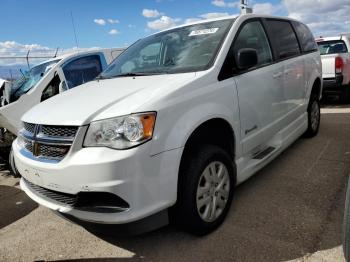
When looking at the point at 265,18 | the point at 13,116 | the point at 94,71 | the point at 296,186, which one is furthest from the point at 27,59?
the point at 296,186

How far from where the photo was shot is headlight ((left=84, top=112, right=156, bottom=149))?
2287 millimetres

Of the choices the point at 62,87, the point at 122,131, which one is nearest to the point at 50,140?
the point at 122,131

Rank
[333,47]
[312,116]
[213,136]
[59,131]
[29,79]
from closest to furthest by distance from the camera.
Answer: [59,131]
[213,136]
[312,116]
[29,79]
[333,47]

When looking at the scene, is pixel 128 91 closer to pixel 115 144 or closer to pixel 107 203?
pixel 115 144

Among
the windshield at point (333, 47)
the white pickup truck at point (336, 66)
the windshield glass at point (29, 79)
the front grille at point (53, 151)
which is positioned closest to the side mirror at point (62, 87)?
the windshield glass at point (29, 79)

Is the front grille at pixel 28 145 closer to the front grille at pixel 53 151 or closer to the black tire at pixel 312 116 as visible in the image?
the front grille at pixel 53 151

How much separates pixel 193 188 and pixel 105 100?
960mm

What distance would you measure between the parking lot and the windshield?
5665 millimetres

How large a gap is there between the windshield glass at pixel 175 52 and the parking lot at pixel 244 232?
4.73 feet

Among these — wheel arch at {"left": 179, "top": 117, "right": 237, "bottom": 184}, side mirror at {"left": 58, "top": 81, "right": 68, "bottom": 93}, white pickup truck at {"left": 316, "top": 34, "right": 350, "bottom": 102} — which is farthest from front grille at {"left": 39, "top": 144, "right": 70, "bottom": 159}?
white pickup truck at {"left": 316, "top": 34, "right": 350, "bottom": 102}

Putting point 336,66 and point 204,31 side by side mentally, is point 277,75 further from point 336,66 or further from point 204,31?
point 336,66

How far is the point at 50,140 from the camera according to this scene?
2.52m

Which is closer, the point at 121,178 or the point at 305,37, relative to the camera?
the point at 121,178

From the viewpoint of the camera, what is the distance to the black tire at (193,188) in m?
2.58
